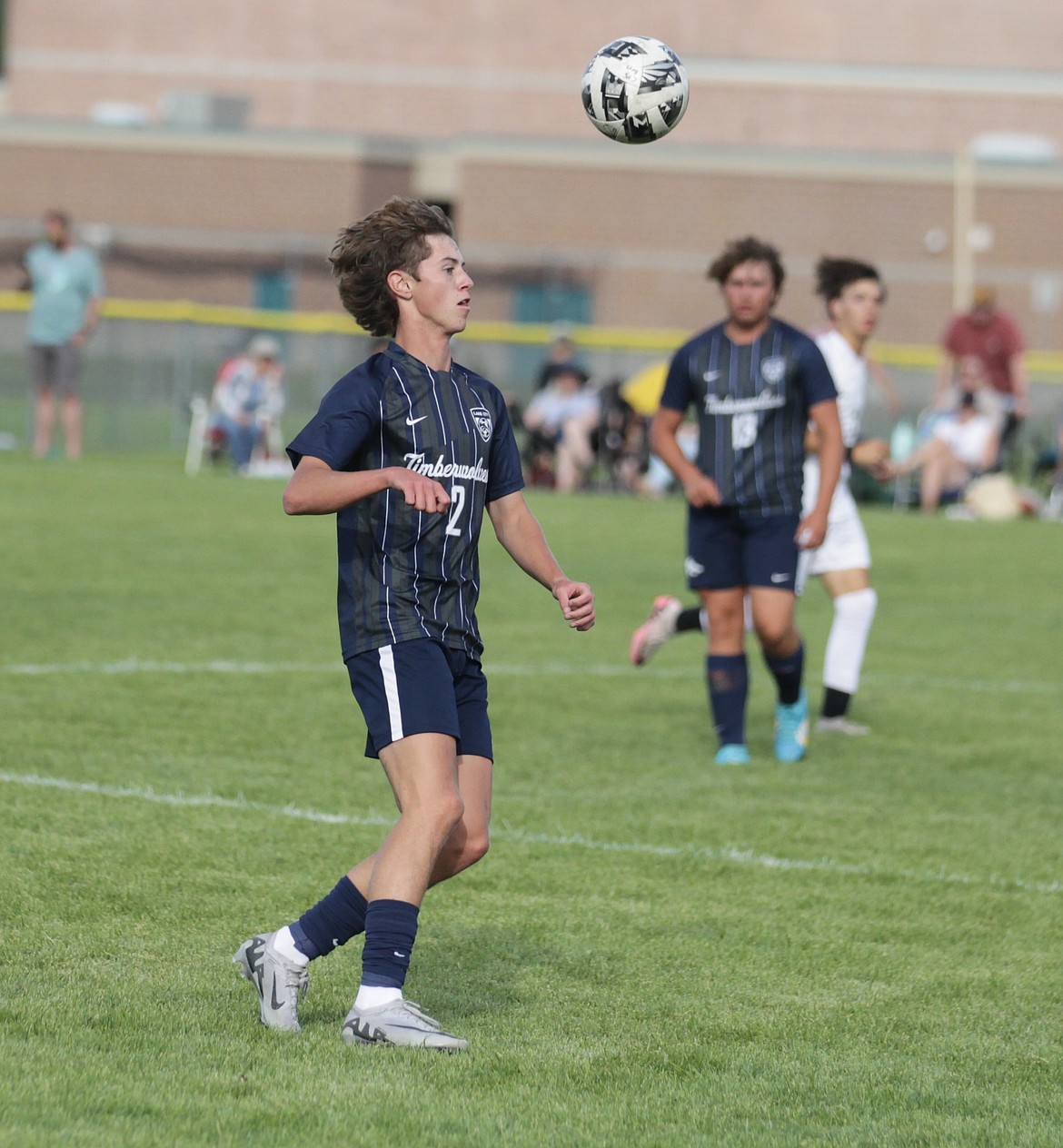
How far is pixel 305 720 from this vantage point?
8.77 meters

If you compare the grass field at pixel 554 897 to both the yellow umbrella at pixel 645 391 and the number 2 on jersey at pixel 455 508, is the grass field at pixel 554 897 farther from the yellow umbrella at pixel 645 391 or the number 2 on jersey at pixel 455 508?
the yellow umbrella at pixel 645 391

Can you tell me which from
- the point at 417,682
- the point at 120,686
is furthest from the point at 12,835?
the point at 120,686

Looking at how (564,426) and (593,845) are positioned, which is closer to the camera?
(593,845)

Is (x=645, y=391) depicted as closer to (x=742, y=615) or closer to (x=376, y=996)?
(x=742, y=615)

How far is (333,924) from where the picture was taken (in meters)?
4.53

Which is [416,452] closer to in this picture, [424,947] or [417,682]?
[417,682]

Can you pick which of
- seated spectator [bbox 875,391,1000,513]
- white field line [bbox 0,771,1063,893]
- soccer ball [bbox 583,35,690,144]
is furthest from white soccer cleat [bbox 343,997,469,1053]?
seated spectator [bbox 875,391,1000,513]

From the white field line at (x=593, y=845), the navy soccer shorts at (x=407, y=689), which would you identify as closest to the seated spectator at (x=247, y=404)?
the white field line at (x=593, y=845)

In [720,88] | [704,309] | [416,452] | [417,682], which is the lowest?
[417,682]

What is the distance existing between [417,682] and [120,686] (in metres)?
5.07

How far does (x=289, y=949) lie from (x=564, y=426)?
1818cm

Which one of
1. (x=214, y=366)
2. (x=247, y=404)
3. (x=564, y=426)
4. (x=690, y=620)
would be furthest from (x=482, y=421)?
(x=214, y=366)

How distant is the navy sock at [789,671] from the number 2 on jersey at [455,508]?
3.94m

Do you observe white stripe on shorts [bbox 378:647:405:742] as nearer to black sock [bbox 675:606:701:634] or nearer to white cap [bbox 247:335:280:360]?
black sock [bbox 675:606:701:634]
